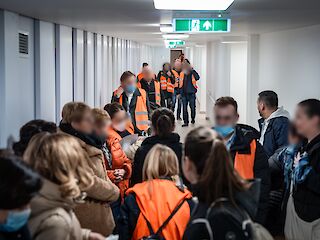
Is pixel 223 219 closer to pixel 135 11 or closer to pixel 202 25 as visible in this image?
pixel 135 11

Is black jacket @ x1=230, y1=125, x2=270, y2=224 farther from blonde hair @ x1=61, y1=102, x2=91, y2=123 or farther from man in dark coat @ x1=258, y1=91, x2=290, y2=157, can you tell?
man in dark coat @ x1=258, y1=91, x2=290, y2=157

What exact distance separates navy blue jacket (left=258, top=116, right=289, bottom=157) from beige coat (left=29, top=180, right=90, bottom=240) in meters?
3.05

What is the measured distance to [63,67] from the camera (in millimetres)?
7887

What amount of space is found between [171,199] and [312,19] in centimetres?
523

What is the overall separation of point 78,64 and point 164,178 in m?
6.06

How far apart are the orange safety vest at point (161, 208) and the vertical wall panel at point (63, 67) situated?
476cm

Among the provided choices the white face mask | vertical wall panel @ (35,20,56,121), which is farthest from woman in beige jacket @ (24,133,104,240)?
vertical wall panel @ (35,20,56,121)

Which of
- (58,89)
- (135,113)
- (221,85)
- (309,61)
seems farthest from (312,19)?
(221,85)

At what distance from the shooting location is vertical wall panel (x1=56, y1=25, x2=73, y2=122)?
25.2ft

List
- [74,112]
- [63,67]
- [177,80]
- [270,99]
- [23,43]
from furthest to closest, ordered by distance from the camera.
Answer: [177,80]
[63,67]
[23,43]
[270,99]
[74,112]

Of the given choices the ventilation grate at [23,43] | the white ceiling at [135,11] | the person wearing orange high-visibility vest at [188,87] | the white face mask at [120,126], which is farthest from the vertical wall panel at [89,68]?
the white face mask at [120,126]

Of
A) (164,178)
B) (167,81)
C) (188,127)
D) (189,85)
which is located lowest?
(188,127)

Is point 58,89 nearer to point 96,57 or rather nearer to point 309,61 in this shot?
point 96,57

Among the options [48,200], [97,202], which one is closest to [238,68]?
[97,202]
